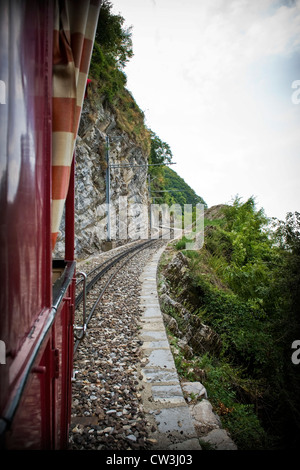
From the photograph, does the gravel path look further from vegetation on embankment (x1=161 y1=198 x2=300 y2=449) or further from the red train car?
the red train car

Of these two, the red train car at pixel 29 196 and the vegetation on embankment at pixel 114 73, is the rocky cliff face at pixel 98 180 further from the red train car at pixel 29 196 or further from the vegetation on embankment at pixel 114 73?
the red train car at pixel 29 196

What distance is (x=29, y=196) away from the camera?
1.15m

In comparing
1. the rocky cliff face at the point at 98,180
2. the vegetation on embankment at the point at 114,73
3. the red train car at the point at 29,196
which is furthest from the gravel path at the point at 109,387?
the vegetation on embankment at the point at 114,73

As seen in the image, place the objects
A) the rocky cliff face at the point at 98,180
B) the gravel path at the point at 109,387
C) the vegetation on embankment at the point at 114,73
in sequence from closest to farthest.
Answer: the gravel path at the point at 109,387, the rocky cliff face at the point at 98,180, the vegetation on embankment at the point at 114,73

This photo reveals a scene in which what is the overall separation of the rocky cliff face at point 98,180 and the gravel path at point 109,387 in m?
8.02

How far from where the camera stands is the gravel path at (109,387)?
9.10ft

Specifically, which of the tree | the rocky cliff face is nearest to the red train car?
the rocky cliff face

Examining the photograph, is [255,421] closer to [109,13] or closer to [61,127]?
[61,127]

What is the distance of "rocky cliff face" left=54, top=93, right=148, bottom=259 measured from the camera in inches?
587

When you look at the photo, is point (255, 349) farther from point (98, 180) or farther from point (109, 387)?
point (98, 180)

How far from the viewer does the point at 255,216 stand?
17.5m

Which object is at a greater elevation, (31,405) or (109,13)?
(109,13)

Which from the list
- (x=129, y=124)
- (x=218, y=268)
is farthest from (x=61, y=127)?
(x=129, y=124)

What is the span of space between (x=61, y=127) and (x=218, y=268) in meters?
12.7
